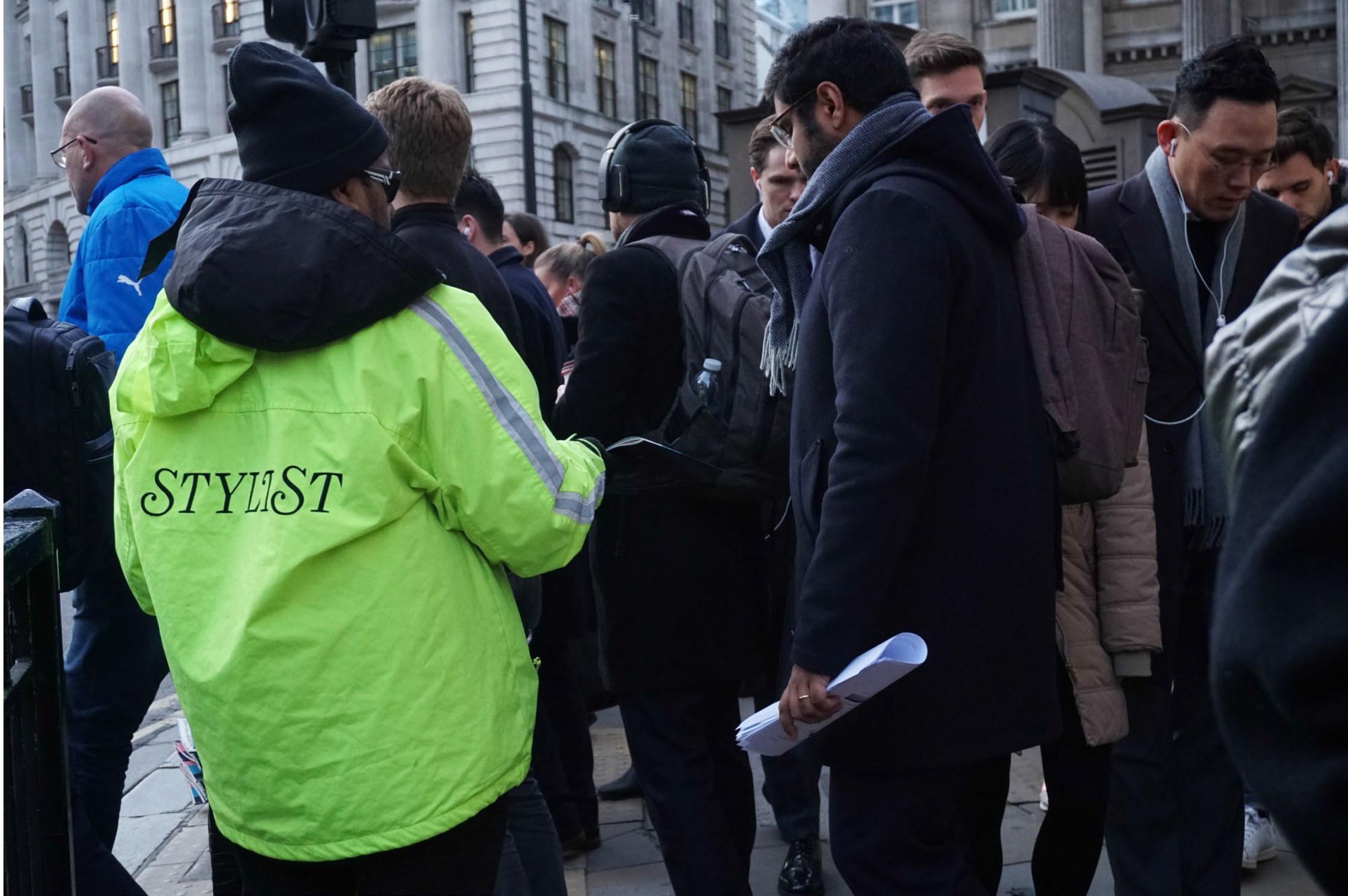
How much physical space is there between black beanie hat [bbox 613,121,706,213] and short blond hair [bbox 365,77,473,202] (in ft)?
1.48

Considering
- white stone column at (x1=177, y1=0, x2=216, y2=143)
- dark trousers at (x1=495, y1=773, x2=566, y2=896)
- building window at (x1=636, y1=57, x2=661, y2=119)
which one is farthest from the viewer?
building window at (x1=636, y1=57, x2=661, y2=119)

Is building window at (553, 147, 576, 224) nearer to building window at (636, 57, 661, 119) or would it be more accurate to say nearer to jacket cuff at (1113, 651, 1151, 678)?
building window at (636, 57, 661, 119)

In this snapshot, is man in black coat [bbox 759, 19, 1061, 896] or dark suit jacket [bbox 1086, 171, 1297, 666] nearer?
man in black coat [bbox 759, 19, 1061, 896]

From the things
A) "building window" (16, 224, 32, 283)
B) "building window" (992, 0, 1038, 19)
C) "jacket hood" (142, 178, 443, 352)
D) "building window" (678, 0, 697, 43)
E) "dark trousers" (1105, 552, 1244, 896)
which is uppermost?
"building window" (678, 0, 697, 43)

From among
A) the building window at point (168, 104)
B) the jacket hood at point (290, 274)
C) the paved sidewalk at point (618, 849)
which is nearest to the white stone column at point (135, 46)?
the building window at point (168, 104)

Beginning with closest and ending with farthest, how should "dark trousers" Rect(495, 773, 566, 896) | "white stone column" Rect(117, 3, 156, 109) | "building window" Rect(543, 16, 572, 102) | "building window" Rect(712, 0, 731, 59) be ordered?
"dark trousers" Rect(495, 773, 566, 896)
"building window" Rect(543, 16, 572, 102)
"white stone column" Rect(117, 3, 156, 109)
"building window" Rect(712, 0, 731, 59)

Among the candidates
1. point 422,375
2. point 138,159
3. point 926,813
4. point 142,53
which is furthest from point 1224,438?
point 142,53

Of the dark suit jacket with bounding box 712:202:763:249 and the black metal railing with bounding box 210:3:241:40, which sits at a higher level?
the black metal railing with bounding box 210:3:241:40

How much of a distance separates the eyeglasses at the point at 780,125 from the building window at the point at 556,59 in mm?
40685

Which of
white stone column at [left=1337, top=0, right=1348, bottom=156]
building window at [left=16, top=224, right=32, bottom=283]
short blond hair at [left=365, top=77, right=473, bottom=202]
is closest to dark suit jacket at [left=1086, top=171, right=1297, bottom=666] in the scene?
short blond hair at [left=365, top=77, right=473, bottom=202]

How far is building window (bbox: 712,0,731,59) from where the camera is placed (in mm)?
51688

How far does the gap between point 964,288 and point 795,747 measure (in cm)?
92

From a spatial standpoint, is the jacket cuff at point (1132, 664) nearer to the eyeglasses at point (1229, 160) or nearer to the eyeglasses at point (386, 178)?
the eyeglasses at point (1229, 160)

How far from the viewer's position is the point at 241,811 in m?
2.40
